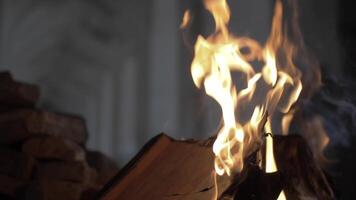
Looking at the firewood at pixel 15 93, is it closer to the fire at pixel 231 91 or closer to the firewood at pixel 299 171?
the fire at pixel 231 91

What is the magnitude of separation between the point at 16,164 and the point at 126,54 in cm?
211

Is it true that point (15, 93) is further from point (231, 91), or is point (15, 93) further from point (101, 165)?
point (231, 91)

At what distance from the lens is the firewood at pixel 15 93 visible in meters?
3.47

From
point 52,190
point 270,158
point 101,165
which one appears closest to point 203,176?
point 270,158

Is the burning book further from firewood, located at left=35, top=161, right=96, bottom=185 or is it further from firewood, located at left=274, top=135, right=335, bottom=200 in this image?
firewood, located at left=35, top=161, right=96, bottom=185

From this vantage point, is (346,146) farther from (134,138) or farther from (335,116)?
(134,138)

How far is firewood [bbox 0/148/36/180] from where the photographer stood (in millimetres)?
3352

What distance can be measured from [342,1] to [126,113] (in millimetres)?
→ 2200

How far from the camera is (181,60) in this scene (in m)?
5.02

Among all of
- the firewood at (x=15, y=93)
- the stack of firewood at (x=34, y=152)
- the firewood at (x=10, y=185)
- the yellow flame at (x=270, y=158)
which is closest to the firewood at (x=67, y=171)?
the stack of firewood at (x=34, y=152)

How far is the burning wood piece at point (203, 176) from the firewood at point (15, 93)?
4.99 ft

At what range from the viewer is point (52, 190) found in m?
3.28

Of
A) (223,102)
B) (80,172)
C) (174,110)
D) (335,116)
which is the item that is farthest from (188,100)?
(223,102)

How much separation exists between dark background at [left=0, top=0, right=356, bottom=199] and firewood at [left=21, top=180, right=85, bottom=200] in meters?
1.53
